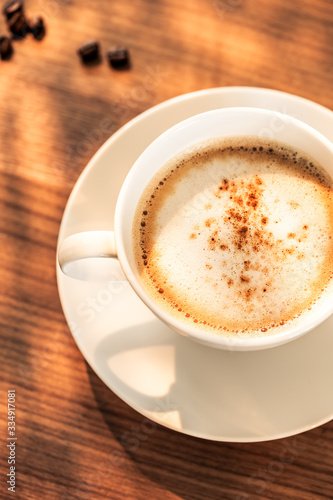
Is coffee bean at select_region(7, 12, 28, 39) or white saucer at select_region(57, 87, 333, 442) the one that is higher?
coffee bean at select_region(7, 12, 28, 39)

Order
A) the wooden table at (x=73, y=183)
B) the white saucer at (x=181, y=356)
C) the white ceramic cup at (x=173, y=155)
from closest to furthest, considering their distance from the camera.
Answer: the white ceramic cup at (x=173, y=155), the white saucer at (x=181, y=356), the wooden table at (x=73, y=183)

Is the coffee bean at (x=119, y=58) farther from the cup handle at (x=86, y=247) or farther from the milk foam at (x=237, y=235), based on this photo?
the cup handle at (x=86, y=247)

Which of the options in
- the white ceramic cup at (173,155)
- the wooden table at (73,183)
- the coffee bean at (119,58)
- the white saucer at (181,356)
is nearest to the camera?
the white ceramic cup at (173,155)

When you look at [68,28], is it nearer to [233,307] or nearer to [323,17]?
[323,17]

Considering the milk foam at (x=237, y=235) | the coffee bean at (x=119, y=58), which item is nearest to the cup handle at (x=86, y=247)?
the milk foam at (x=237, y=235)

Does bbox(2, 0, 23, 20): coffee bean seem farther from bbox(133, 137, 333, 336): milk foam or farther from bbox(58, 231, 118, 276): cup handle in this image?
bbox(58, 231, 118, 276): cup handle

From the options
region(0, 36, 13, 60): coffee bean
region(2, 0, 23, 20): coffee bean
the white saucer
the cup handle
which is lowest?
the white saucer

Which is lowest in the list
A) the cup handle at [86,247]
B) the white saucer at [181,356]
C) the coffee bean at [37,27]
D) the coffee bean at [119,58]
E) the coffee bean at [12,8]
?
the white saucer at [181,356]

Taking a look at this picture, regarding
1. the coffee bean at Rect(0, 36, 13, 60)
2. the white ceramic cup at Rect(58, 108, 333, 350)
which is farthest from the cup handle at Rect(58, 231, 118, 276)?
the coffee bean at Rect(0, 36, 13, 60)

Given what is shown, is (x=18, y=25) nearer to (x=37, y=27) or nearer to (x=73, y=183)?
(x=37, y=27)
